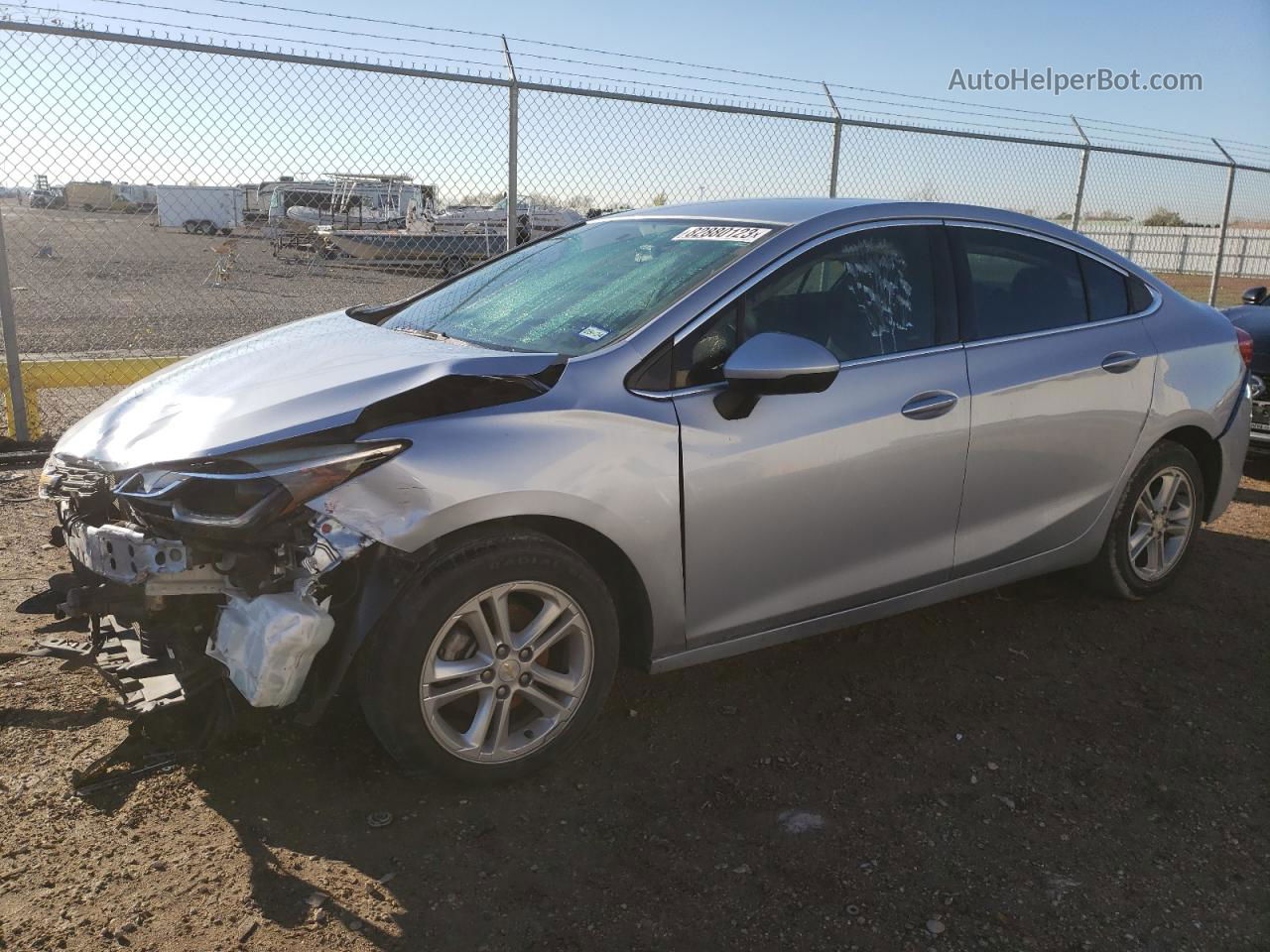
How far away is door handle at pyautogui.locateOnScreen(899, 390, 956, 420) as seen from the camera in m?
3.28

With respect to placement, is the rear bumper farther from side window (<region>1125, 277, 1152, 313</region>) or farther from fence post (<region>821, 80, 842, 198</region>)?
fence post (<region>821, 80, 842, 198</region>)

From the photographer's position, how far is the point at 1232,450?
4395 mm

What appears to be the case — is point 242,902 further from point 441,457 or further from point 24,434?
point 24,434

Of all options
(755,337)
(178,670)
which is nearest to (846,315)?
(755,337)

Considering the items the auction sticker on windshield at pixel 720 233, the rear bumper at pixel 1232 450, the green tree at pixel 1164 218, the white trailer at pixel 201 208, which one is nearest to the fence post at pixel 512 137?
the white trailer at pixel 201 208

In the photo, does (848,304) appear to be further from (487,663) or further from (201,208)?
(201,208)

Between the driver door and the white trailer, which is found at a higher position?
the white trailer

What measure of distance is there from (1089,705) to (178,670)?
300 centimetres

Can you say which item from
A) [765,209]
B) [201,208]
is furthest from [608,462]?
[201,208]

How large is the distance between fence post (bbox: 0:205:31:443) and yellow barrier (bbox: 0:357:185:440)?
0.13 ft

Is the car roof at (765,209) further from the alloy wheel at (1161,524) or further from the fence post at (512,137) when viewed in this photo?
the fence post at (512,137)

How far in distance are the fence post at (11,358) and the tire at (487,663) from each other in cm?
467

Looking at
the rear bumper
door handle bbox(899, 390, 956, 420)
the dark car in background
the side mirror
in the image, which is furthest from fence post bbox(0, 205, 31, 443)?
the dark car in background

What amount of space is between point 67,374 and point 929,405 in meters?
5.95
